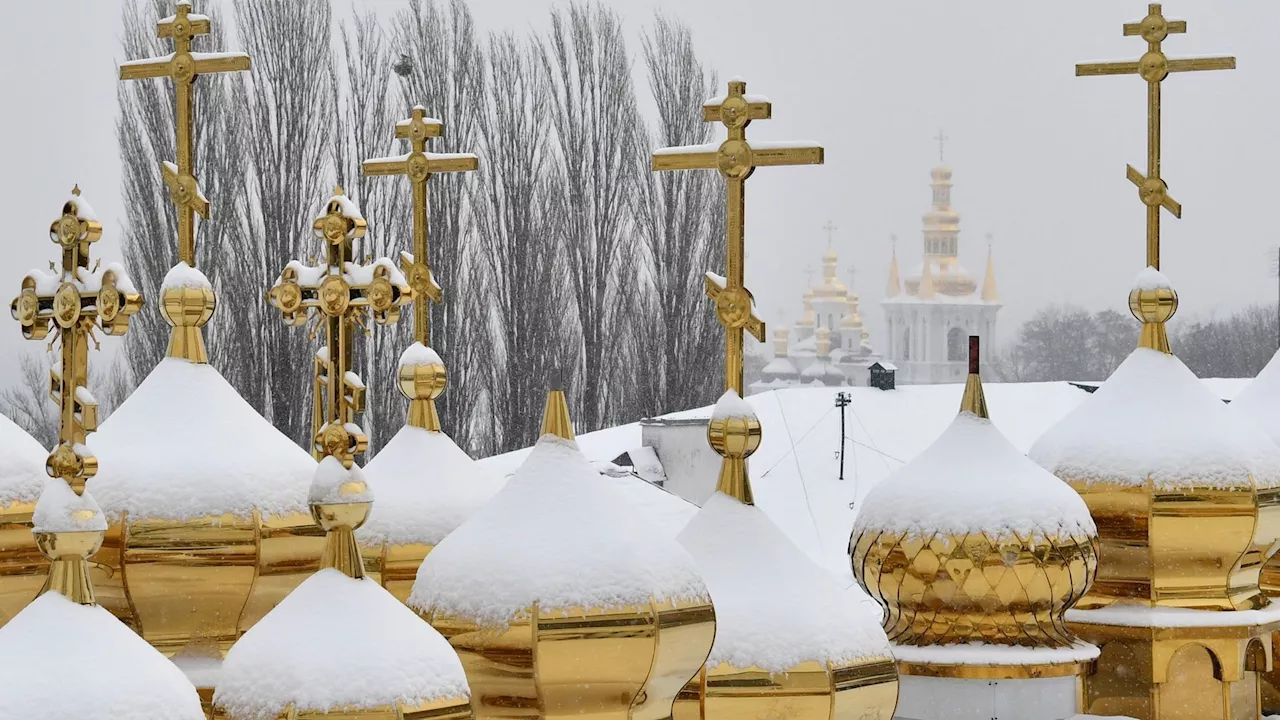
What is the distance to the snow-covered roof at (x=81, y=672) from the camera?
16.1ft

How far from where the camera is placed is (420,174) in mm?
9328

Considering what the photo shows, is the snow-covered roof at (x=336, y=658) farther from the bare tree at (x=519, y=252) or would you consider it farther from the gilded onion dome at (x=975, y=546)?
the bare tree at (x=519, y=252)

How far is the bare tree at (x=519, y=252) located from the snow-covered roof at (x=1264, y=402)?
12365mm

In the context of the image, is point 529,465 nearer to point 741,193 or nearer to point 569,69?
point 741,193

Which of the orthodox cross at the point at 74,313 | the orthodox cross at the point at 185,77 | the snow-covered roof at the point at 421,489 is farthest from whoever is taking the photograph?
the snow-covered roof at the point at 421,489

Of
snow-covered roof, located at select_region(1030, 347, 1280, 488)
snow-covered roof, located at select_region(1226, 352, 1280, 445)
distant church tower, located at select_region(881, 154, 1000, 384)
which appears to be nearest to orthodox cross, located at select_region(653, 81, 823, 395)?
snow-covered roof, located at select_region(1030, 347, 1280, 488)

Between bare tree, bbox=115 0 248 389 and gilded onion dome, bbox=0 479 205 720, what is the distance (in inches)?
585

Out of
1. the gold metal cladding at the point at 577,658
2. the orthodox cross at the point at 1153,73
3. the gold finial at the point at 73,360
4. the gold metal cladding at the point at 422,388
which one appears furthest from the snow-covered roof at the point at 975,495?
the gold finial at the point at 73,360

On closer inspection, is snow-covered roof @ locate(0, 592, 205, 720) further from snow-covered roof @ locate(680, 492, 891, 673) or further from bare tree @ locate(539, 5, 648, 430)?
bare tree @ locate(539, 5, 648, 430)

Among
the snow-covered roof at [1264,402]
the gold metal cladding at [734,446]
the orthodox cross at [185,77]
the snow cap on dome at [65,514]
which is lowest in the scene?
the snow-covered roof at [1264,402]

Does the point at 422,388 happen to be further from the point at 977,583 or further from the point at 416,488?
the point at 977,583

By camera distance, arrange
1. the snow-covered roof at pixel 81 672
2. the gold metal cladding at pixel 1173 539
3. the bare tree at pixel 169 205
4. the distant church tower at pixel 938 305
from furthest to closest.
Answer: the distant church tower at pixel 938 305, the bare tree at pixel 169 205, the gold metal cladding at pixel 1173 539, the snow-covered roof at pixel 81 672

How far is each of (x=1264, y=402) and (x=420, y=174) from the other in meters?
4.80

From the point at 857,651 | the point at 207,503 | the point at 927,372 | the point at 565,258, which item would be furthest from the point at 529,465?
the point at 927,372
